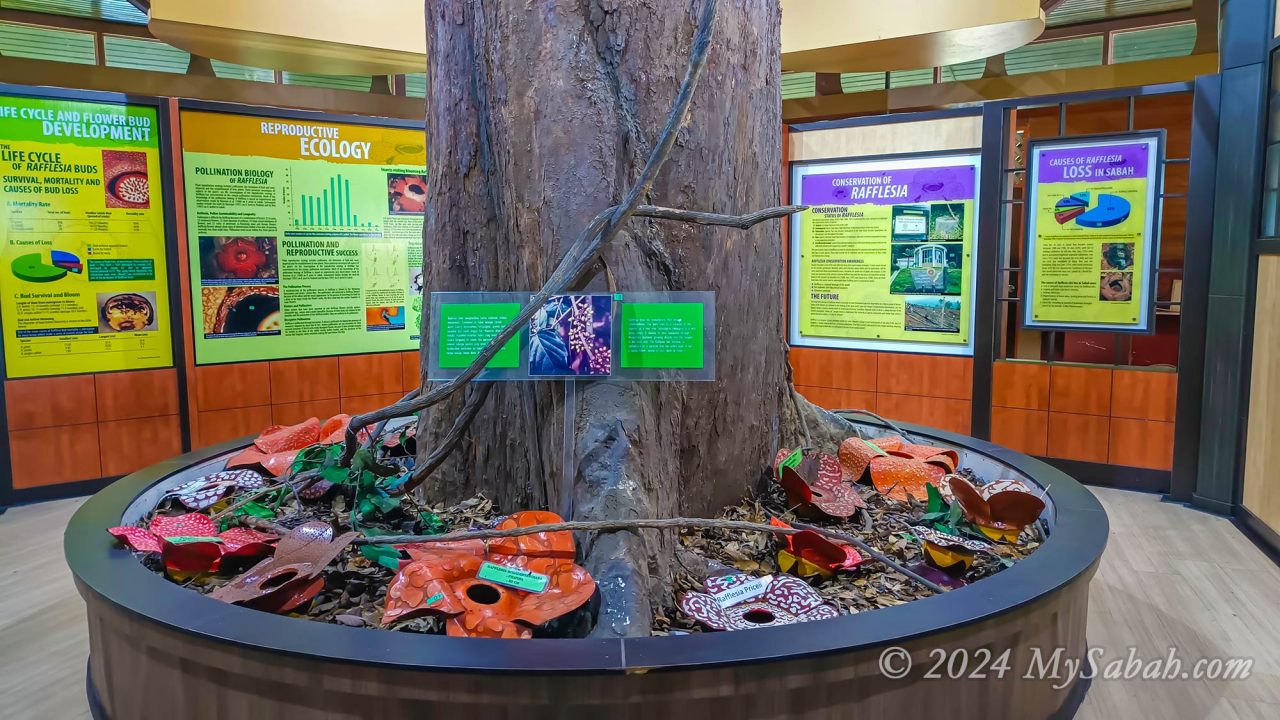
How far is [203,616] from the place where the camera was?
134 centimetres

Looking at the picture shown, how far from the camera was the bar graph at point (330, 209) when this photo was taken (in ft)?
Answer: 15.1

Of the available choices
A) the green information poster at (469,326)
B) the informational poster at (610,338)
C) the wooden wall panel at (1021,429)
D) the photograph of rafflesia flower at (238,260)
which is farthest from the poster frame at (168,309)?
the wooden wall panel at (1021,429)

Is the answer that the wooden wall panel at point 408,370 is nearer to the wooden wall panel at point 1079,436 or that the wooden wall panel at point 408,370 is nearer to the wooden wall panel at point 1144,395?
the wooden wall panel at point 1079,436

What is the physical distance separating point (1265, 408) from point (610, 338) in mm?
3290

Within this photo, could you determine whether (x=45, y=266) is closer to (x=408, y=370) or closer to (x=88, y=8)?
(x=408, y=370)

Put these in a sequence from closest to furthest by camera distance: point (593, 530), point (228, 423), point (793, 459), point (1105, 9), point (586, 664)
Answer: point (586, 664) → point (593, 530) → point (793, 459) → point (228, 423) → point (1105, 9)

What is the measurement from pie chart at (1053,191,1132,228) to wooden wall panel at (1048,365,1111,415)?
804 millimetres

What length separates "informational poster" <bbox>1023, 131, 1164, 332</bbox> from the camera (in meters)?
4.13

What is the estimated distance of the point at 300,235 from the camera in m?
4.60

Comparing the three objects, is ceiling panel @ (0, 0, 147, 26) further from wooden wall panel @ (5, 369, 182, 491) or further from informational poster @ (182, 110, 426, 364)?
wooden wall panel @ (5, 369, 182, 491)

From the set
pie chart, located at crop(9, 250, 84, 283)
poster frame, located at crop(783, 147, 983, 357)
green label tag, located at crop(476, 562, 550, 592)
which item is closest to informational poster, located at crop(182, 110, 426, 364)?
pie chart, located at crop(9, 250, 84, 283)

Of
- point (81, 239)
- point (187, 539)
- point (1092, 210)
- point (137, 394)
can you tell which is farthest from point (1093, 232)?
point (81, 239)

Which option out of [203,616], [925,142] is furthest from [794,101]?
[203,616]

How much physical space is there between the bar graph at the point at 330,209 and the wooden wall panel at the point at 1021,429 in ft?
13.1
